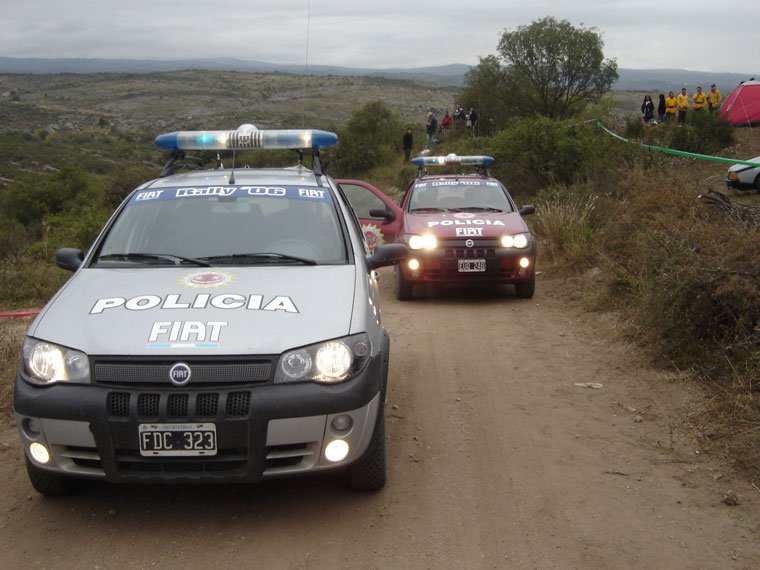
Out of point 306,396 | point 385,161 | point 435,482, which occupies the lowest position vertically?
point 385,161

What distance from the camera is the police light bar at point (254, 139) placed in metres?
6.19

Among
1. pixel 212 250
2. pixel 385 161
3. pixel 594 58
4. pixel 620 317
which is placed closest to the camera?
pixel 212 250

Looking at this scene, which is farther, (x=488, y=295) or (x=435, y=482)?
(x=488, y=295)

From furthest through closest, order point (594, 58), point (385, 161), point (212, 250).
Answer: point (385, 161), point (594, 58), point (212, 250)

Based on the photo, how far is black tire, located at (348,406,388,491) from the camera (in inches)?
179

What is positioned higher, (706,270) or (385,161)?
(706,270)

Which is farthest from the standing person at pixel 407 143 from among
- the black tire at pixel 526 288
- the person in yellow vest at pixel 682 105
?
the black tire at pixel 526 288

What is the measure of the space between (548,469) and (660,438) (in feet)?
3.16

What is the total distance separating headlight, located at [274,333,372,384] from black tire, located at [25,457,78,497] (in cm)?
137

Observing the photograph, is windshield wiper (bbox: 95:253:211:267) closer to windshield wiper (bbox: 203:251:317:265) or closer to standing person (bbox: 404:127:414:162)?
windshield wiper (bbox: 203:251:317:265)

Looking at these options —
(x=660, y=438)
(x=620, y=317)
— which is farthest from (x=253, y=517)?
(x=620, y=317)

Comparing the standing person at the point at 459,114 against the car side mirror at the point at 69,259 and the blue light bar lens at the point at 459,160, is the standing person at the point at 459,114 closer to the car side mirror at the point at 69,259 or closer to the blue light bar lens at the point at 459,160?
the blue light bar lens at the point at 459,160

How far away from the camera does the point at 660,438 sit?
5.63m

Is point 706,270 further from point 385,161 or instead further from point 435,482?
point 385,161
